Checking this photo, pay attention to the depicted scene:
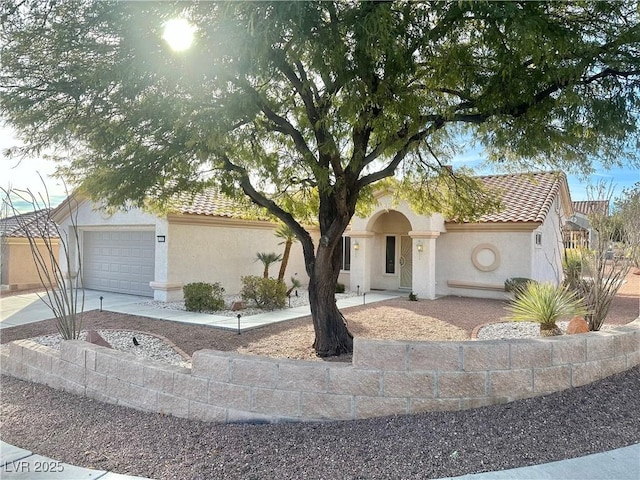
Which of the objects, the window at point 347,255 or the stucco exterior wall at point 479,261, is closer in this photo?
the stucco exterior wall at point 479,261

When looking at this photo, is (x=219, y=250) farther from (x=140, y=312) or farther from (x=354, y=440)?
A: (x=354, y=440)

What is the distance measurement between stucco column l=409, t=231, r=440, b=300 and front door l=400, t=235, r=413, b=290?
2058 millimetres

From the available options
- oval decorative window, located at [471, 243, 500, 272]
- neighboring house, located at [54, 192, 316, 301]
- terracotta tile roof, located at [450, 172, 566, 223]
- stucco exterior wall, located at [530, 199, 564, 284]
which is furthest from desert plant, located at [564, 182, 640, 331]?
neighboring house, located at [54, 192, 316, 301]

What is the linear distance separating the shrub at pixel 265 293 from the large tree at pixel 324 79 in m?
5.85

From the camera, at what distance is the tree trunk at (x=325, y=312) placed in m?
8.26

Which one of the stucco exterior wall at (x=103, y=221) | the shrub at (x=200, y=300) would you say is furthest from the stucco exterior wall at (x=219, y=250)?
the shrub at (x=200, y=300)

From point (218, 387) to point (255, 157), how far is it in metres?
5.56

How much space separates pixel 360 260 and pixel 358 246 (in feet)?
2.06

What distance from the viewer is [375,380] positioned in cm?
451

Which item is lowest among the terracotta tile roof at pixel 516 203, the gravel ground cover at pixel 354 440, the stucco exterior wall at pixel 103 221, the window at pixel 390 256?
the gravel ground cover at pixel 354 440

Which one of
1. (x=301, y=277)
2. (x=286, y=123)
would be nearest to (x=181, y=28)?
(x=286, y=123)

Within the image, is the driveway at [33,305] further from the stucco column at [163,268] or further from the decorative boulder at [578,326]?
the decorative boulder at [578,326]

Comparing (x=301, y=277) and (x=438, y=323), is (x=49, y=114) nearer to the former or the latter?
(x=438, y=323)

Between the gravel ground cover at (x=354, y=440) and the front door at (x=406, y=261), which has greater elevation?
the front door at (x=406, y=261)
